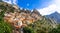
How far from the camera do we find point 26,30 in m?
105

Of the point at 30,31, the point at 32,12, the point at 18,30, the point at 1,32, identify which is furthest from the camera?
Answer: the point at 32,12

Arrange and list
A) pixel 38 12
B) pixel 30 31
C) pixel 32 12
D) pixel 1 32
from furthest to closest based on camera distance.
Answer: pixel 38 12
pixel 32 12
pixel 30 31
pixel 1 32

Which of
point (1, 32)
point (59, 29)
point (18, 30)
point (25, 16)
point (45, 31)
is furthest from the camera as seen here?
point (25, 16)

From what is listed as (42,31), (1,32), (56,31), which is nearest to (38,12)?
(42,31)

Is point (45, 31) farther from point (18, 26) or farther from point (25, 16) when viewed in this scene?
point (25, 16)

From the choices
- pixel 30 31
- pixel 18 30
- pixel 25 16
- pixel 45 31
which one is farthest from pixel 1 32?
pixel 25 16

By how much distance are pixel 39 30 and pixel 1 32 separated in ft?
204

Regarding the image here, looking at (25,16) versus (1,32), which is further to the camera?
(25,16)

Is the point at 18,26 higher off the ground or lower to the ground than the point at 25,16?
lower

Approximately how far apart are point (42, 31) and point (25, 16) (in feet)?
179

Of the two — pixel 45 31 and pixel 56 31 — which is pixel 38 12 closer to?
pixel 45 31

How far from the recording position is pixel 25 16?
535 ft

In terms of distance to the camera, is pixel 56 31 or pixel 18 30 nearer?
pixel 56 31

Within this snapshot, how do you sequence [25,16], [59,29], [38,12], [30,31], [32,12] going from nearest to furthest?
[59,29] → [30,31] → [25,16] → [32,12] → [38,12]
